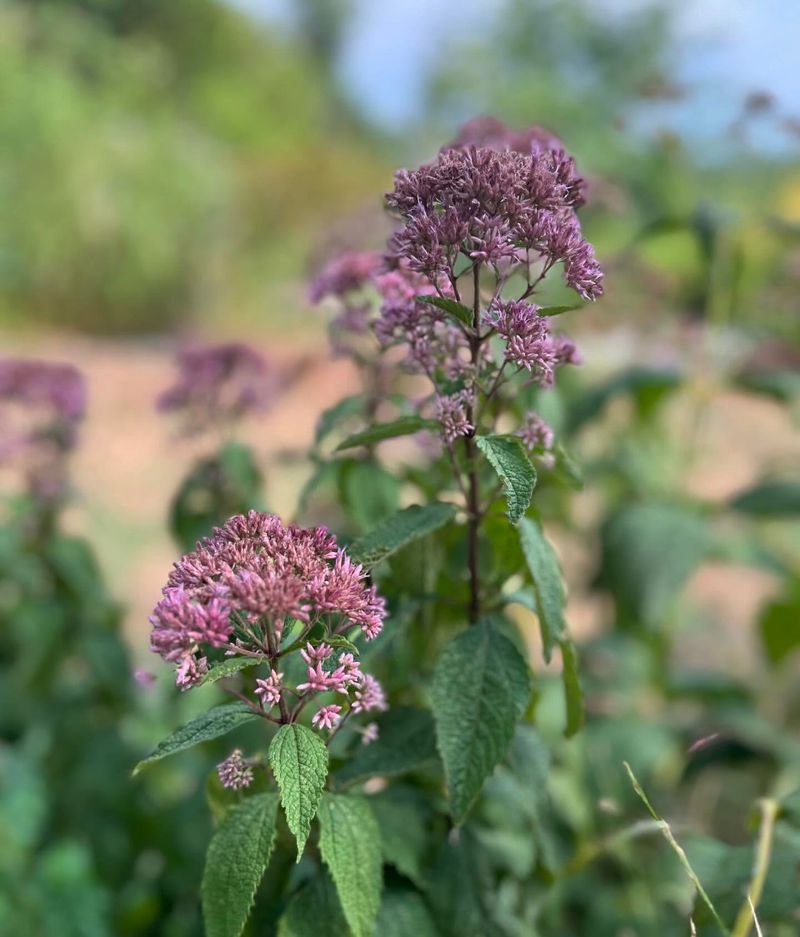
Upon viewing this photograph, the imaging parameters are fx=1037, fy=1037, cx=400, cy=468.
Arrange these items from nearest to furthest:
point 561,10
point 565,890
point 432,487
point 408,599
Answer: point 408,599 → point 432,487 → point 565,890 → point 561,10

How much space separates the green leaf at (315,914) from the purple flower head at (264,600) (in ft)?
0.48

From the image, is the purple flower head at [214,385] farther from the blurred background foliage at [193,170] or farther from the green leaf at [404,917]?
the blurred background foliage at [193,170]

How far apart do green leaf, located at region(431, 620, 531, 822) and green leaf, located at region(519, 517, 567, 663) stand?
2 cm

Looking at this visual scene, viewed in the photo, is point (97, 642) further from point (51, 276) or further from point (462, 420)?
point (51, 276)

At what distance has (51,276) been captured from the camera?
6848 mm

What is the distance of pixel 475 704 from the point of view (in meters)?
0.60

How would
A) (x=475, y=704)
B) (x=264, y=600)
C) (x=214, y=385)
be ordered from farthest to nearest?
(x=214, y=385) → (x=475, y=704) → (x=264, y=600)

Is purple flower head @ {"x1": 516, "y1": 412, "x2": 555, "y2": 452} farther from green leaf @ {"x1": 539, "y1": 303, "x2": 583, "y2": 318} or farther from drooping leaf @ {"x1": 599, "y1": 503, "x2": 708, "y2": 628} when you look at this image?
drooping leaf @ {"x1": 599, "y1": 503, "x2": 708, "y2": 628}

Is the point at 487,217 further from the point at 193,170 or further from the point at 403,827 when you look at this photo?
the point at 193,170

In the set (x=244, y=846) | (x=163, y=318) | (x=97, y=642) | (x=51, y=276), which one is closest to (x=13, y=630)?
(x=97, y=642)

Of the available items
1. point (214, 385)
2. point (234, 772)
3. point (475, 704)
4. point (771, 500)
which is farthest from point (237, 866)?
point (771, 500)

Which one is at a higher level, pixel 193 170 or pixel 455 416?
pixel 193 170

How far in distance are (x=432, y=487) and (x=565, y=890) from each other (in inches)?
24.0

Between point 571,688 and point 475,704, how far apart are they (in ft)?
0.24
